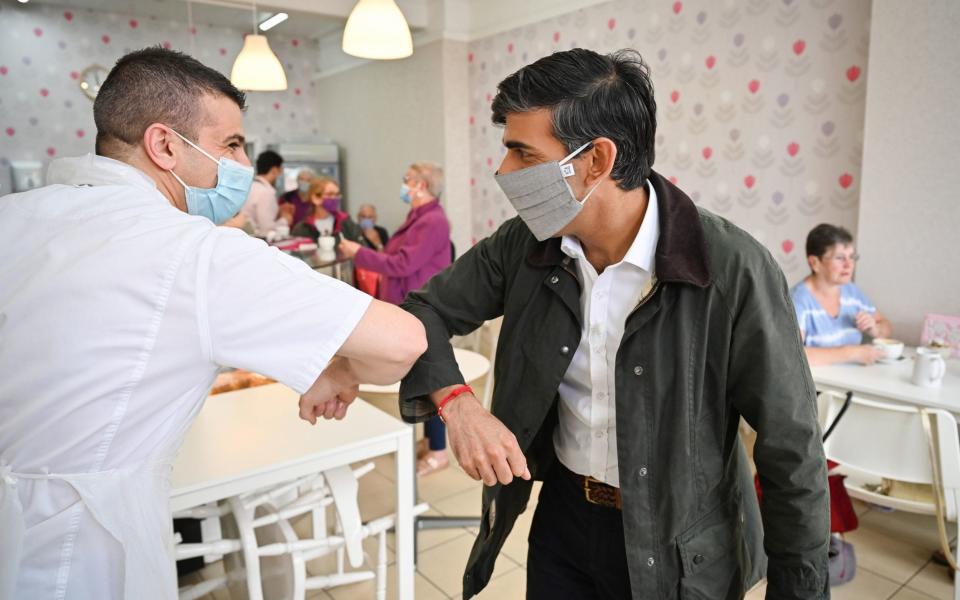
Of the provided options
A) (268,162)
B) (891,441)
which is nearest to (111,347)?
(891,441)

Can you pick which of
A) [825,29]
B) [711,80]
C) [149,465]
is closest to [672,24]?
[711,80]

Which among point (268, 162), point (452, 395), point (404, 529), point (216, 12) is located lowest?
point (404, 529)

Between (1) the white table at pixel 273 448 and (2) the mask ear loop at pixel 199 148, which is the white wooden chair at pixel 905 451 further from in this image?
(2) the mask ear loop at pixel 199 148

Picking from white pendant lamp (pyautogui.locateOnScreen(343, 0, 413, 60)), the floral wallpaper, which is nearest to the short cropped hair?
white pendant lamp (pyautogui.locateOnScreen(343, 0, 413, 60))

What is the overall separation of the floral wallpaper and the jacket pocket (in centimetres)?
707

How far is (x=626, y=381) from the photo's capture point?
121 cm

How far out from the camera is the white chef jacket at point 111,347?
0.92 metres

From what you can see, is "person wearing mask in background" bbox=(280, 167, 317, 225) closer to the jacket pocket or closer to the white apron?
the white apron

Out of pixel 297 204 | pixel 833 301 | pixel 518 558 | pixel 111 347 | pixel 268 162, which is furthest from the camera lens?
pixel 297 204

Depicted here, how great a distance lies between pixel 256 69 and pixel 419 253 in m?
1.90

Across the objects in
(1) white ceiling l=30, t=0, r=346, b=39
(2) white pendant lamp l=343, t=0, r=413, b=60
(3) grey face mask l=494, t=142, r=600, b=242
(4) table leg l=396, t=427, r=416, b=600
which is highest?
(1) white ceiling l=30, t=0, r=346, b=39

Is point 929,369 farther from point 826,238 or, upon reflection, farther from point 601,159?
point 601,159

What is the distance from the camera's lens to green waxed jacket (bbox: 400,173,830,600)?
1123mm

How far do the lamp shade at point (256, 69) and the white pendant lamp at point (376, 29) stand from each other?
1271 mm
